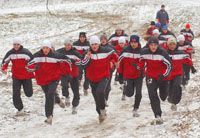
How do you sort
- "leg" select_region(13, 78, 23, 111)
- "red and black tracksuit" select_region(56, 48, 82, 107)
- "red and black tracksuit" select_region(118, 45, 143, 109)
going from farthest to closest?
"red and black tracksuit" select_region(56, 48, 82, 107), "leg" select_region(13, 78, 23, 111), "red and black tracksuit" select_region(118, 45, 143, 109)

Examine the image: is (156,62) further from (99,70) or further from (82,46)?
(82,46)

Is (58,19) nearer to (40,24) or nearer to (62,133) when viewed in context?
(40,24)

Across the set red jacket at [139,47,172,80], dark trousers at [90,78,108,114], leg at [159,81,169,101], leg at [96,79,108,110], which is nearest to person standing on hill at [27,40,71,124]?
dark trousers at [90,78,108,114]

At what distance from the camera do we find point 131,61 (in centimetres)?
1142

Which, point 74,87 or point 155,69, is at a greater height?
point 155,69

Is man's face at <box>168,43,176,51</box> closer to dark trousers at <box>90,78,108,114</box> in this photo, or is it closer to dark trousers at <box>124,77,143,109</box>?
dark trousers at <box>124,77,143,109</box>

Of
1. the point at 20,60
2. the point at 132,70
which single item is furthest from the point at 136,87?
the point at 20,60

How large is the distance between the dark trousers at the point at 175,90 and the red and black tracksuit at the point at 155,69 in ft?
3.48

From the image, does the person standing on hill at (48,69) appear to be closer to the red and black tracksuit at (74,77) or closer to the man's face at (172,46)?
the red and black tracksuit at (74,77)

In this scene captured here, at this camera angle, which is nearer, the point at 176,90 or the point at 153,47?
the point at 153,47

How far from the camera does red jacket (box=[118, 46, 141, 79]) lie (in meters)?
11.3

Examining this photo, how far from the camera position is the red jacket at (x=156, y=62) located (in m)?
10.2

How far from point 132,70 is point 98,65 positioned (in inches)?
42.8

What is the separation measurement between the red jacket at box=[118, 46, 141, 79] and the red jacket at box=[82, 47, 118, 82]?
0.80 m
